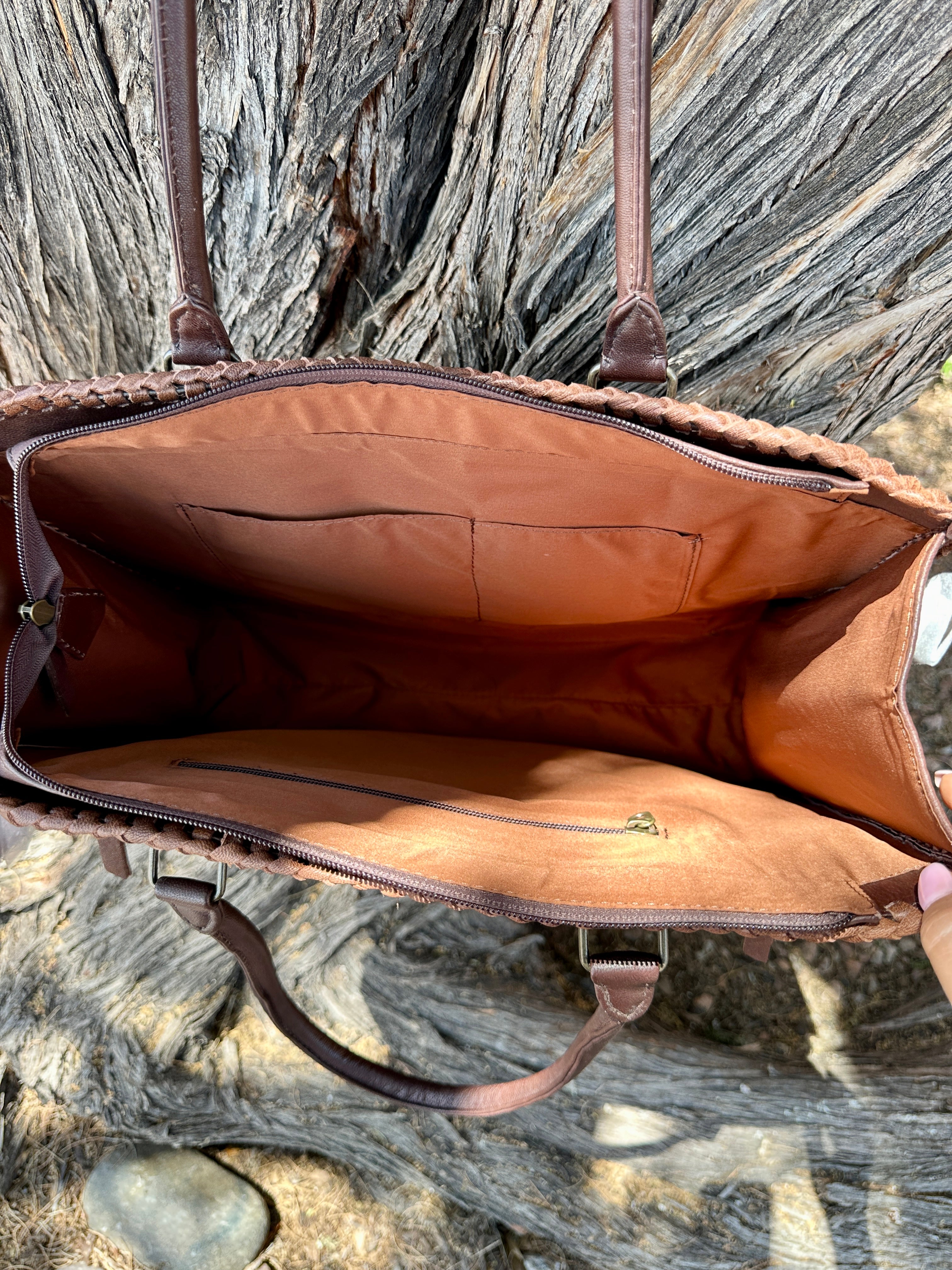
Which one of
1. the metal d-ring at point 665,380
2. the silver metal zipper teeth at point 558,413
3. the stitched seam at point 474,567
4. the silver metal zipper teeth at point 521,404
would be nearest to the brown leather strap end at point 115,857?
the silver metal zipper teeth at point 521,404

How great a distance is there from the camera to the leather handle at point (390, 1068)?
2.89ft

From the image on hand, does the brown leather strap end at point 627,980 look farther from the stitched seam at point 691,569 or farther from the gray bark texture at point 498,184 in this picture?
the gray bark texture at point 498,184

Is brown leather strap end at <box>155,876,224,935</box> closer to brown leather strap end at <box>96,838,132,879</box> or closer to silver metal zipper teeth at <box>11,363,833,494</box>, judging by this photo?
brown leather strap end at <box>96,838,132,879</box>

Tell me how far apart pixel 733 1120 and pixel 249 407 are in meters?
1.54

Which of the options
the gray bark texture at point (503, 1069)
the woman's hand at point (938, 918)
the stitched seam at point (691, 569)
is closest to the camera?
the woman's hand at point (938, 918)

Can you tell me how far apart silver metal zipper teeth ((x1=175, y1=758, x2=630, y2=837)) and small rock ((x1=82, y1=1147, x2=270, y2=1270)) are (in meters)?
1.19

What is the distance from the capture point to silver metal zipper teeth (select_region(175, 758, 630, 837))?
3.21 ft

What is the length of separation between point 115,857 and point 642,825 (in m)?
0.78

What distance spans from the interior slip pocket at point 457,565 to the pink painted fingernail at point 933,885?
535 millimetres

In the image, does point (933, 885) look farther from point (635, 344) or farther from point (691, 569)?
point (635, 344)

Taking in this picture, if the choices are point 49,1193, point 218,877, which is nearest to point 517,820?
point 218,877

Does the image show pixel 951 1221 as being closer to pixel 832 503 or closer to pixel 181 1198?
pixel 832 503

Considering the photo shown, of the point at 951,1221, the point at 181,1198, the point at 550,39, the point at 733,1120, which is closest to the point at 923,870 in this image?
the point at 733,1120

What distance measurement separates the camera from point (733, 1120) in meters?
1.34
